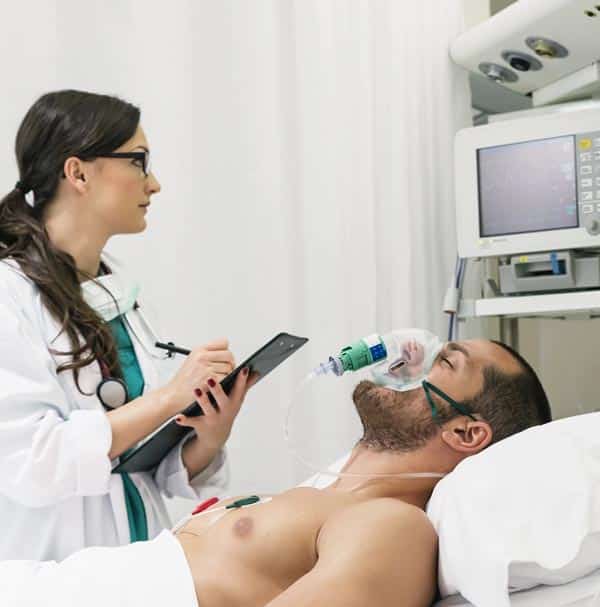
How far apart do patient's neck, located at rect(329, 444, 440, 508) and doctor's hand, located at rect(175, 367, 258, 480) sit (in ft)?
0.85

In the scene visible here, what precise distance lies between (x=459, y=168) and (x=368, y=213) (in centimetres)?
31

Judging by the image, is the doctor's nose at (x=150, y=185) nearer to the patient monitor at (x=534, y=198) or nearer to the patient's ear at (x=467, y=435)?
the patient's ear at (x=467, y=435)

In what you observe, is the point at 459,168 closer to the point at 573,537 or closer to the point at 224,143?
the point at 224,143

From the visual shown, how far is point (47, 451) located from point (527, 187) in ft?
5.35

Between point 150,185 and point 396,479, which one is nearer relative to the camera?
point 396,479

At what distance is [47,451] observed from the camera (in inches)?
55.3

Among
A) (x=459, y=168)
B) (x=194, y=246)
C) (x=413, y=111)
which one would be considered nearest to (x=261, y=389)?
(x=194, y=246)

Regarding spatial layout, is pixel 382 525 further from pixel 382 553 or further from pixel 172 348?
pixel 172 348

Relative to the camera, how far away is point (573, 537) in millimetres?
1102

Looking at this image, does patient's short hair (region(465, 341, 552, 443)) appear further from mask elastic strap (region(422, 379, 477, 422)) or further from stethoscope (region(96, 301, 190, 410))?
stethoscope (region(96, 301, 190, 410))

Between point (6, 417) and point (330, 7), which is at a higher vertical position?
point (330, 7)

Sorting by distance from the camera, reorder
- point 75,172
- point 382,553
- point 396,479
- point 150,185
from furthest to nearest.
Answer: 1. point 150,185
2. point 75,172
3. point 396,479
4. point 382,553

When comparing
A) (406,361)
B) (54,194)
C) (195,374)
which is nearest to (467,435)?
(406,361)

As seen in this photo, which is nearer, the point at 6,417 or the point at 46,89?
the point at 6,417
